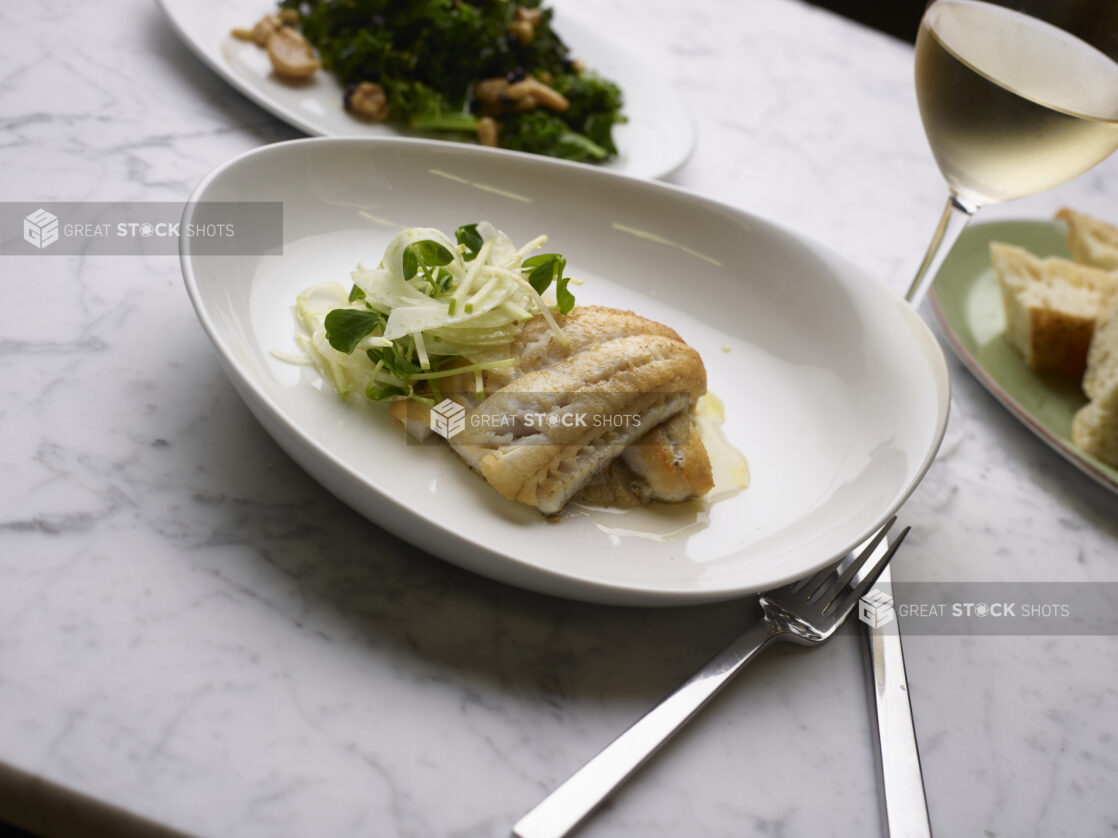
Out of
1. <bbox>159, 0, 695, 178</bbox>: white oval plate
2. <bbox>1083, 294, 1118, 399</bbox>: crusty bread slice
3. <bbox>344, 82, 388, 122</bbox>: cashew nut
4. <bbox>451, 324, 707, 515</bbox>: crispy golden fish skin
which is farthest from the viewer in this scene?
<bbox>344, 82, 388, 122</bbox>: cashew nut

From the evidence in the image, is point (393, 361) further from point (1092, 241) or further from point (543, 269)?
point (1092, 241)

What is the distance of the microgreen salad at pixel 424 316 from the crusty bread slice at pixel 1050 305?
4.09 ft

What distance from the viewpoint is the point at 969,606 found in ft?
5.28

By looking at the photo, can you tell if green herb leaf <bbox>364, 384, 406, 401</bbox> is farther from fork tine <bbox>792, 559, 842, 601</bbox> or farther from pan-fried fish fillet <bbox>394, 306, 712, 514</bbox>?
fork tine <bbox>792, 559, 842, 601</bbox>

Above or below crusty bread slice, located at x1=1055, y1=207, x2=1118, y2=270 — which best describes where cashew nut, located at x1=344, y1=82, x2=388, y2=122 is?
below

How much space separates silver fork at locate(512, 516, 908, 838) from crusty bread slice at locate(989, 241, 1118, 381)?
0.95 metres

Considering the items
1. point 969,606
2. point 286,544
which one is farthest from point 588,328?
point 969,606

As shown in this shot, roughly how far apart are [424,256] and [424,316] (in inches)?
4.8

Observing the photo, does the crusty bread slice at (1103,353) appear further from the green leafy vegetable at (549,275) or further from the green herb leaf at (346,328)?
the green herb leaf at (346,328)

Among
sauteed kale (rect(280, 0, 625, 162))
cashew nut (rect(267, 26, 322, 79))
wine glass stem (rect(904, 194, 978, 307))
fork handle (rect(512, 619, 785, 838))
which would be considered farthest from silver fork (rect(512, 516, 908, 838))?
cashew nut (rect(267, 26, 322, 79))

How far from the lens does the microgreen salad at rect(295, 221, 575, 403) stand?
55.8 inches

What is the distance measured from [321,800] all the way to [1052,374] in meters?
1.96

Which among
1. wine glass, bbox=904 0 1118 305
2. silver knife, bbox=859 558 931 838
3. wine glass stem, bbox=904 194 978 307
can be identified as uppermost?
wine glass, bbox=904 0 1118 305

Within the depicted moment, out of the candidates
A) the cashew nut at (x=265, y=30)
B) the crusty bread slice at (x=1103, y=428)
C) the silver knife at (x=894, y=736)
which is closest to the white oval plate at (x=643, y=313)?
the silver knife at (x=894, y=736)
